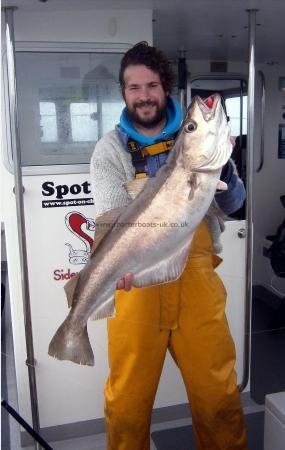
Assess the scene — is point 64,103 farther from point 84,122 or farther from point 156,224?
point 156,224

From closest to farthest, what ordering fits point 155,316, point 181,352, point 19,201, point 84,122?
point 155,316
point 181,352
point 19,201
point 84,122

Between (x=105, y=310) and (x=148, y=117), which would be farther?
(x=148, y=117)

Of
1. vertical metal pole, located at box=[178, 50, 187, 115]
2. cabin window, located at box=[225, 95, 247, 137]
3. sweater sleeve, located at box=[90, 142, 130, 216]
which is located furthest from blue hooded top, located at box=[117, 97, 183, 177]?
cabin window, located at box=[225, 95, 247, 137]

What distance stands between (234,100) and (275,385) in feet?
8.98

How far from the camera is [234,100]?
15.2 ft

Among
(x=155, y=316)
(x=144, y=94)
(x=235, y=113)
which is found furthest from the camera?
(x=235, y=113)

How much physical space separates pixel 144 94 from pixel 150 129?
0.17 m

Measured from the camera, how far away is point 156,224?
1.39 meters

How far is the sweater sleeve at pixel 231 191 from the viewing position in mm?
1679

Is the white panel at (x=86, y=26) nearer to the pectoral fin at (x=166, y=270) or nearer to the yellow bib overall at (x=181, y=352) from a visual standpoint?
the yellow bib overall at (x=181, y=352)

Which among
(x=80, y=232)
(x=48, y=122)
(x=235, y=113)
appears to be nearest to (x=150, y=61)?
(x=48, y=122)

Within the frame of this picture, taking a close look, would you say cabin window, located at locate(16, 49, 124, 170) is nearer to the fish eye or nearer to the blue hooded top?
the blue hooded top

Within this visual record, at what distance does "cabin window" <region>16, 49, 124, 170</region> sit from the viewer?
2.61m

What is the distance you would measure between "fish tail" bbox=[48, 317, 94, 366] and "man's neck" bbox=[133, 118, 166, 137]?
87cm
